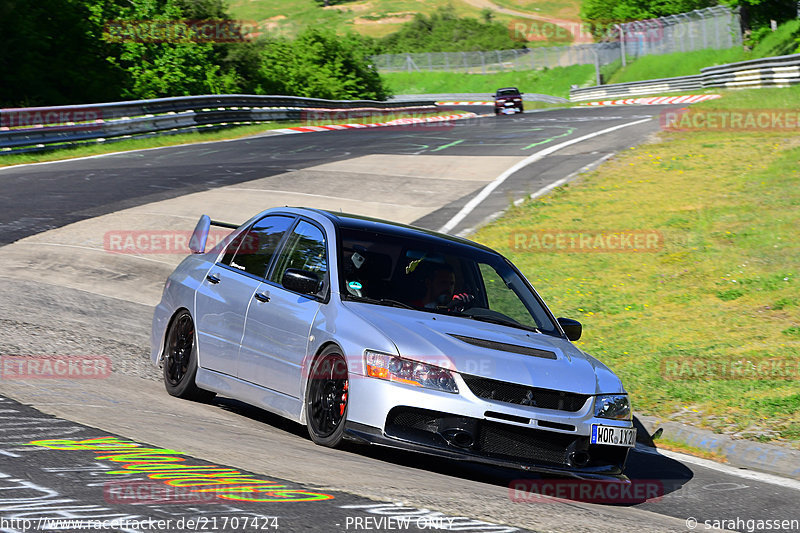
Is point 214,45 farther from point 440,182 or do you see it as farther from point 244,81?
point 440,182

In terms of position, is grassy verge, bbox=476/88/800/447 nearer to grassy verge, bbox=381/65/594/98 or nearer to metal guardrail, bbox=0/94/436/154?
metal guardrail, bbox=0/94/436/154

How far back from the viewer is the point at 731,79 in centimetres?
4394

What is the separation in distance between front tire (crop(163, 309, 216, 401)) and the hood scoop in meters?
2.61

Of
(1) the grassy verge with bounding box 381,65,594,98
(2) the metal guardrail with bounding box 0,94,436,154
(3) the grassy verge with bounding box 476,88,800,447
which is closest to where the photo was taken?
(3) the grassy verge with bounding box 476,88,800,447

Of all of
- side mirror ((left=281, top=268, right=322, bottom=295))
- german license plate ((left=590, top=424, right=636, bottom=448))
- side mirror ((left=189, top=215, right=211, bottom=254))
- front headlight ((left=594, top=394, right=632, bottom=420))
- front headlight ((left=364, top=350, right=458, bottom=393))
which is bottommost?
german license plate ((left=590, top=424, right=636, bottom=448))

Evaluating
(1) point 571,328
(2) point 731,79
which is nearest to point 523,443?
(1) point 571,328

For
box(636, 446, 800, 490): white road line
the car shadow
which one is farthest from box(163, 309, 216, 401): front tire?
box(636, 446, 800, 490): white road line

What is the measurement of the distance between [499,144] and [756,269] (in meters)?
15.2

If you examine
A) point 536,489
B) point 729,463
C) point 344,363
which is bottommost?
point 729,463

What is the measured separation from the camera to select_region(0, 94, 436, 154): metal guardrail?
25.4 metres

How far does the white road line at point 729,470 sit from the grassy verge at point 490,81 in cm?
7241

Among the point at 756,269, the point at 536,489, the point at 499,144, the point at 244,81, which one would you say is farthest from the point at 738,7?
the point at 536,489

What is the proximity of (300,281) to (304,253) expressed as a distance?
0.76 metres

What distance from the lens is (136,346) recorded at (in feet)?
33.2
